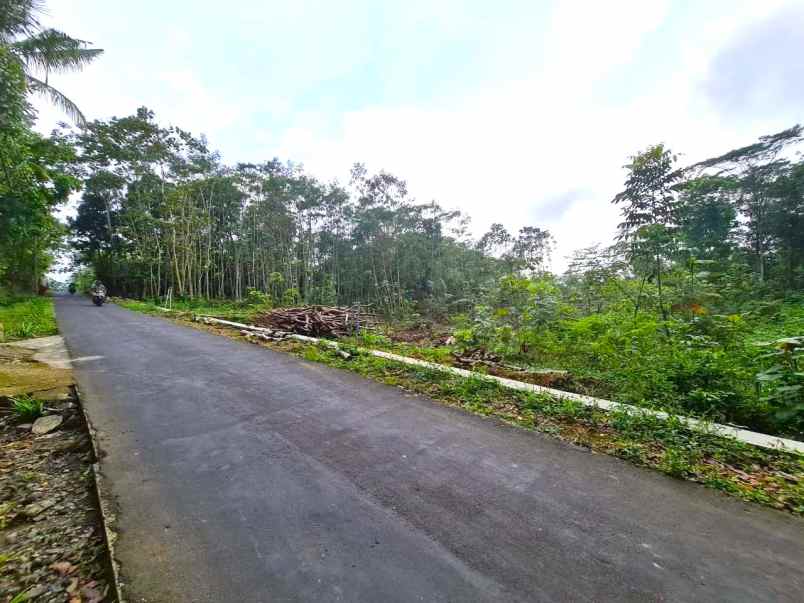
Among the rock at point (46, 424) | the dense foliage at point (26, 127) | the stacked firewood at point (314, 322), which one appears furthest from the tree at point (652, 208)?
the dense foliage at point (26, 127)

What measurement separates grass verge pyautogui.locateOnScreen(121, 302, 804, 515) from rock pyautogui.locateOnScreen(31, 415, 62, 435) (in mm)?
3202

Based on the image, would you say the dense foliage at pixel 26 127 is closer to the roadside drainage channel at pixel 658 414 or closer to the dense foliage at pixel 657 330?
the roadside drainage channel at pixel 658 414

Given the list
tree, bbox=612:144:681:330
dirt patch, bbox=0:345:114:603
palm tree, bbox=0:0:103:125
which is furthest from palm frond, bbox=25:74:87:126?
tree, bbox=612:144:681:330

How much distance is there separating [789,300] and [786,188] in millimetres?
8053

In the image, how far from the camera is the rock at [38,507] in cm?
178

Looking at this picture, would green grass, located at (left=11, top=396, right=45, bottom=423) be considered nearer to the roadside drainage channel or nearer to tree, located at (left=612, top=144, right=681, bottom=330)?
the roadside drainage channel

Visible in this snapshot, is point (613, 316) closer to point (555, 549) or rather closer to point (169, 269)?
point (555, 549)

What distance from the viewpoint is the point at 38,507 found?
71.8 inches

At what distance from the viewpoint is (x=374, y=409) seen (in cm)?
332

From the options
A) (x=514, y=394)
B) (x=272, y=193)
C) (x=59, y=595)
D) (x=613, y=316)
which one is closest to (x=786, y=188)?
(x=613, y=316)

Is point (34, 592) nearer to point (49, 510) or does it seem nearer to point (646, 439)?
point (49, 510)

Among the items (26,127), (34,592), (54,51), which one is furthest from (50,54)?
(34,592)

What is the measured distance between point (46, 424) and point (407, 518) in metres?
3.39

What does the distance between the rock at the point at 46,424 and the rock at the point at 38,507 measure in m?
1.28
